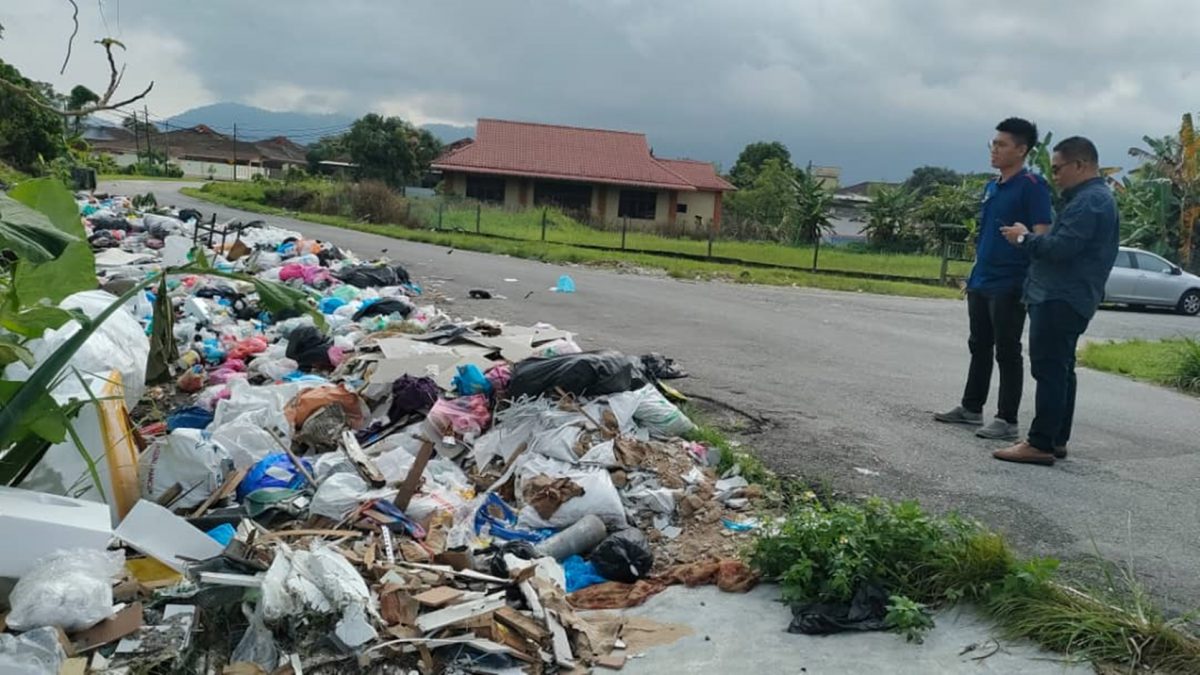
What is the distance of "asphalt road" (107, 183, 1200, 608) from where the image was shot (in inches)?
166

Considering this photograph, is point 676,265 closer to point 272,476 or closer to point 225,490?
point 272,476

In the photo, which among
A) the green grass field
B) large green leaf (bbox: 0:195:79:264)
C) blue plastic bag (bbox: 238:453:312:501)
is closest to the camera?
large green leaf (bbox: 0:195:79:264)

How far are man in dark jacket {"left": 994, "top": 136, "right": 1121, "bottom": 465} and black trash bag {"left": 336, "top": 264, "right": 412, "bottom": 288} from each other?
7.91 meters

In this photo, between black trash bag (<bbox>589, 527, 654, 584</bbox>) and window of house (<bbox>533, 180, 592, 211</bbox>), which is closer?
black trash bag (<bbox>589, 527, 654, 584</bbox>)

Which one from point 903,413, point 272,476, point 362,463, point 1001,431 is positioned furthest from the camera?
point 903,413

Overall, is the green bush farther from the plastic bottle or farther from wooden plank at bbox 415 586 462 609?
wooden plank at bbox 415 586 462 609

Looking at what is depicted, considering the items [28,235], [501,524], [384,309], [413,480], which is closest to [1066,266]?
[501,524]

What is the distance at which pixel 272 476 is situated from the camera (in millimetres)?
4461

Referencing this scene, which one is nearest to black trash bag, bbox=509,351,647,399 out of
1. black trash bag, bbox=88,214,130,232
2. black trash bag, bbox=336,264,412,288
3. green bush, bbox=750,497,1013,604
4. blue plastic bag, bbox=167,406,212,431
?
blue plastic bag, bbox=167,406,212,431

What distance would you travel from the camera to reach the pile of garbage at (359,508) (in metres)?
3.04

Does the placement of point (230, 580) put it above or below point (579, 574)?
above

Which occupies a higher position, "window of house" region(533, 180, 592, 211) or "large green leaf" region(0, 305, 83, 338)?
"window of house" region(533, 180, 592, 211)

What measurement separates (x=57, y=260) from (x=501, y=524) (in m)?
2.17

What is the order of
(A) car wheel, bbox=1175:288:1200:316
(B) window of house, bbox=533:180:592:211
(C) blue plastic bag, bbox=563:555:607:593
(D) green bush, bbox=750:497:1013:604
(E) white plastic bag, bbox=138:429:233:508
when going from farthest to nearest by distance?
(B) window of house, bbox=533:180:592:211 → (A) car wheel, bbox=1175:288:1200:316 → (E) white plastic bag, bbox=138:429:233:508 → (C) blue plastic bag, bbox=563:555:607:593 → (D) green bush, bbox=750:497:1013:604
